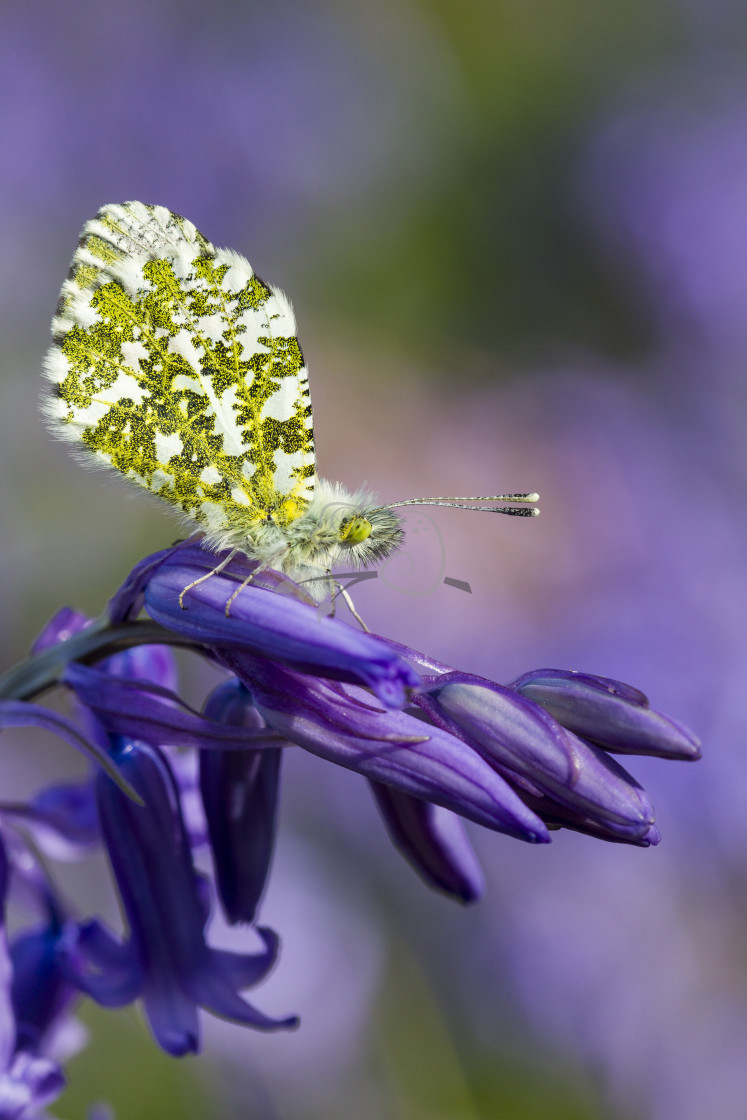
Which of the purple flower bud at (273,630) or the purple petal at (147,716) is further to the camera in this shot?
the purple petal at (147,716)

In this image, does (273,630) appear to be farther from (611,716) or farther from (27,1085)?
(27,1085)

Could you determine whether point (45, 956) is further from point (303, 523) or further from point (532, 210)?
point (532, 210)

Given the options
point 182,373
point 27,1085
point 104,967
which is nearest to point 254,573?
point 182,373

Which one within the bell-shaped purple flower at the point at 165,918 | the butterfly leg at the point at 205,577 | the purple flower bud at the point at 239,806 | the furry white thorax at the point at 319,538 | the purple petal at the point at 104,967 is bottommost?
the purple petal at the point at 104,967

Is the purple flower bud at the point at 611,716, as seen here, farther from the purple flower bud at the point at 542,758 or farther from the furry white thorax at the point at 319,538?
the furry white thorax at the point at 319,538

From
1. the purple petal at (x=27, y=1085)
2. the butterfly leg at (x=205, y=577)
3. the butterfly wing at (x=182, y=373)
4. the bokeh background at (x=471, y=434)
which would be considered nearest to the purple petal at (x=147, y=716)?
the butterfly leg at (x=205, y=577)
